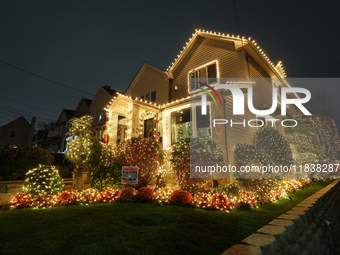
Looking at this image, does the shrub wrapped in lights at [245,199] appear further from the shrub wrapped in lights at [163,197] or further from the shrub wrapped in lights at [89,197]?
the shrub wrapped in lights at [89,197]

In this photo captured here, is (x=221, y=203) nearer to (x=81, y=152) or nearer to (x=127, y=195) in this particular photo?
(x=127, y=195)

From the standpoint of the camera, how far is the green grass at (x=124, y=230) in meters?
3.07

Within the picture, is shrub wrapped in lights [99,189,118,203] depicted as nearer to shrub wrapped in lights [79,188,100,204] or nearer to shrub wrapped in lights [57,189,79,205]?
shrub wrapped in lights [79,188,100,204]

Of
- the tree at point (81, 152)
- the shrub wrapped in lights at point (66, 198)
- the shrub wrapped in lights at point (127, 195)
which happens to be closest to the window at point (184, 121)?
the tree at point (81, 152)

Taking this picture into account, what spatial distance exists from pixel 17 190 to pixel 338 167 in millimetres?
27721

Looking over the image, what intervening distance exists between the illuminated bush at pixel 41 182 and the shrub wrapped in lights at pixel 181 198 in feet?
14.7

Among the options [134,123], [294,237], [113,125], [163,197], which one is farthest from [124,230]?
[113,125]

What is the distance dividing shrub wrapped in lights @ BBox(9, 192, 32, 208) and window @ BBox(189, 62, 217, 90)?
10233 mm

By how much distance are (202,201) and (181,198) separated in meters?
0.73

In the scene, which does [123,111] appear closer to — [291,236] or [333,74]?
[291,236]

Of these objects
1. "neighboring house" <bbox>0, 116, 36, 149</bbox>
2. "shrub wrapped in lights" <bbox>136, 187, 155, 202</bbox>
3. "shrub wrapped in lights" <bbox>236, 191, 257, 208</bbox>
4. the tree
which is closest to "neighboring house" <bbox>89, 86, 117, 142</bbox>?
the tree

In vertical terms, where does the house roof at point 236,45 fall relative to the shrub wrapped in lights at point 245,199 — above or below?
above

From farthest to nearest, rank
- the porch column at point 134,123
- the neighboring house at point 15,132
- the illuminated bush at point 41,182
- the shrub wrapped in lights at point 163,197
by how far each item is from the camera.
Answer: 1. the neighboring house at point 15,132
2. the porch column at point 134,123
3. the illuminated bush at point 41,182
4. the shrub wrapped in lights at point 163,197

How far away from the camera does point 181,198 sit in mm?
6199
